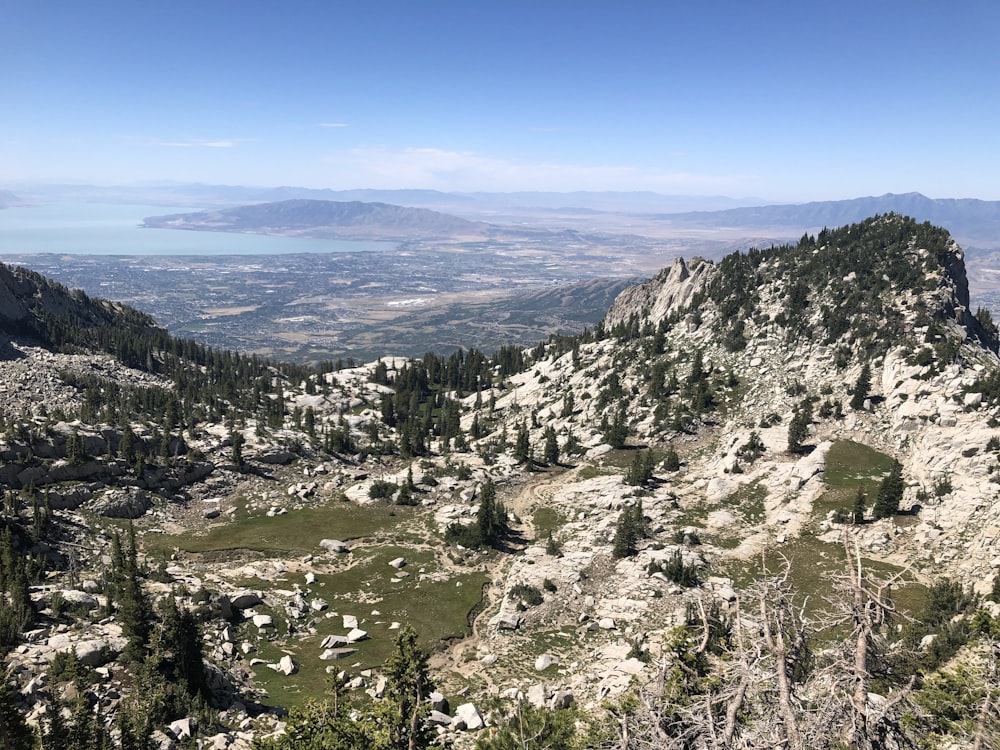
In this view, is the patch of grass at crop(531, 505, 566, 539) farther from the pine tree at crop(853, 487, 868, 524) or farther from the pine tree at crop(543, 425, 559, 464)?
the pine tree at crop(853, 487, 868, 524)

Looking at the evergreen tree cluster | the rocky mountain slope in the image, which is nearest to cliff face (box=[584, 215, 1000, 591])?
the evergreen tree cluster

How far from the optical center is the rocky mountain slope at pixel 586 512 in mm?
35094

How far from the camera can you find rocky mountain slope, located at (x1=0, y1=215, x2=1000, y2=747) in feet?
115

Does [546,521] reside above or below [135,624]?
below

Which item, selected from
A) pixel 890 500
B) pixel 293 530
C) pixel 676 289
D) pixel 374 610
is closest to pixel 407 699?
pixel 374 610

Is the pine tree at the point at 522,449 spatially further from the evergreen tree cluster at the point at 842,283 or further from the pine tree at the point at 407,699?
the pine tree at the point at 407,699

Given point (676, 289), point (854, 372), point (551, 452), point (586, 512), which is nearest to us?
point (586, 512)

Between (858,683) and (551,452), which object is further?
(551,452)

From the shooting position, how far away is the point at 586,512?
82.9 meters

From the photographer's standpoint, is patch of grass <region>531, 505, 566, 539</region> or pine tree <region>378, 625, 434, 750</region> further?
patch of grass <region>531, 505, 566, 539</region>

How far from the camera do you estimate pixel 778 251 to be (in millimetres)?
152250

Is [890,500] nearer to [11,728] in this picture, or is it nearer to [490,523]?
[490,523]

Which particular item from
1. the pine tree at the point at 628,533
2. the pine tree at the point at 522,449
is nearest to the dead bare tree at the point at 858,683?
the pine tree at the point at 628,533

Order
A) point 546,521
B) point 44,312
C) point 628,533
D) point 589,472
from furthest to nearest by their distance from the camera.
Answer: point 44,312 → point 589,472 → point 546,521 → point 628,533
